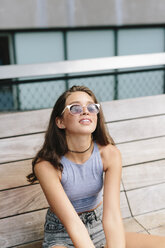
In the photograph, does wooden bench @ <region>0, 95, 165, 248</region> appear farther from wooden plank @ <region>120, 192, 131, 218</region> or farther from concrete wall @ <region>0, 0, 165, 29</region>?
concrete wall @ <region>0, 0, 165, 29</region>

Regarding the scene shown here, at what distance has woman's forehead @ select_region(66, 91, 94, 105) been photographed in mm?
1433

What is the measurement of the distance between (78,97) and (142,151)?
0.94m

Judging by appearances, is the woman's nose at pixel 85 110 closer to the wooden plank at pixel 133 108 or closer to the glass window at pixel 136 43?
the wooden plank at pixel 133 108

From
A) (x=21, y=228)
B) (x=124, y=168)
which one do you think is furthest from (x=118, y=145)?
(x=21, y=228)

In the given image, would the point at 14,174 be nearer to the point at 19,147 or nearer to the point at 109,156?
the point at 19,147

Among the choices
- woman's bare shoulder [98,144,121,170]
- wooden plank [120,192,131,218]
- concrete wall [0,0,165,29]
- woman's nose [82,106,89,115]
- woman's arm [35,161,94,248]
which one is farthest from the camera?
concrete wall [0,0,165,29]

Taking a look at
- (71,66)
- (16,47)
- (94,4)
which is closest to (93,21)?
(94,4)

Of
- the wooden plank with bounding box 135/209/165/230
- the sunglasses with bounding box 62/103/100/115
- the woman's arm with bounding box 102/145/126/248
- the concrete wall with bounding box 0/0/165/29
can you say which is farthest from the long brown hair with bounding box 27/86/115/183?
the concrete wall with bounding box 0/0/165/29

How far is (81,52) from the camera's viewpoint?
9.70 metres

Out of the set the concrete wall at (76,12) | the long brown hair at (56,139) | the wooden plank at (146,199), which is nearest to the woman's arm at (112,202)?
the long brown hair at (56,139)

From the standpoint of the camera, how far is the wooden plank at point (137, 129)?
2.12m

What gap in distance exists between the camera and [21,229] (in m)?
1.84

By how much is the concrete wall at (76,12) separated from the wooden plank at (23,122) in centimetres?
739

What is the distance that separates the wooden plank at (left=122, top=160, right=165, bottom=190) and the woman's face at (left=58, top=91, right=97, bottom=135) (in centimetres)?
82
